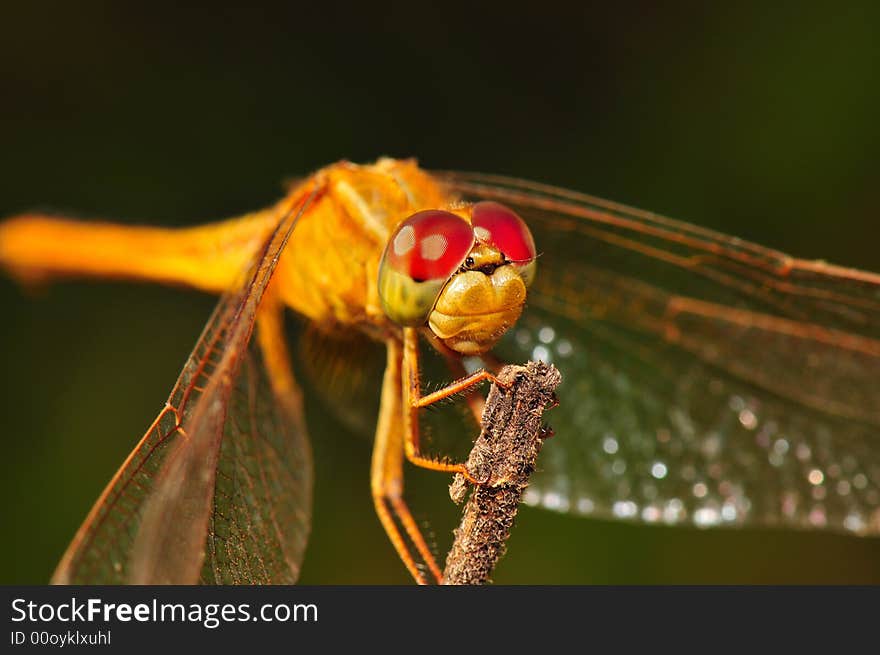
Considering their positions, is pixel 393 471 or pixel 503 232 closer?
pixel 503 232

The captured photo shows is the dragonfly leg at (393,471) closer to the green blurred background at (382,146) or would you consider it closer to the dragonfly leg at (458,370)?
the dragonfly leg at (458,370)

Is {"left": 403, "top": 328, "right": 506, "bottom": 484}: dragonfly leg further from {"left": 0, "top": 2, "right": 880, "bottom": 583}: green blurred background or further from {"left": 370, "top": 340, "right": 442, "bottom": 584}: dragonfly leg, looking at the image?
{"left": 0, "top": 2, "right": 880, "bottom": 583}: green blurred background

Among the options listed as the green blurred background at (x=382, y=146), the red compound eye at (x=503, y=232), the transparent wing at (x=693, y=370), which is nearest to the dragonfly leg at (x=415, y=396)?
the red compound eye at (x=503, y=232)

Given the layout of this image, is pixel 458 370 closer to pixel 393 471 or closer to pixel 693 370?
pixel 393 471

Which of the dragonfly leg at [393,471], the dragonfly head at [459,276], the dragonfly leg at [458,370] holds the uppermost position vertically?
the dragonfly head at [459,276]

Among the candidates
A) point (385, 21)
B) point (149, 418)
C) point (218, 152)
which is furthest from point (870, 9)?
point (149, 418)

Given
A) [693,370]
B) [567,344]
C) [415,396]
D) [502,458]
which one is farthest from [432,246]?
[693,370]

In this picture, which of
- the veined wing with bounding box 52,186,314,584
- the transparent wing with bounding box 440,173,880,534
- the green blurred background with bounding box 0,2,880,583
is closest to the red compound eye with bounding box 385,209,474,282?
the veined wing with bounding box 52,186,314,584
